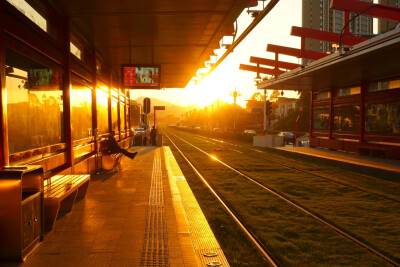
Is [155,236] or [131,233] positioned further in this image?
[131,233]

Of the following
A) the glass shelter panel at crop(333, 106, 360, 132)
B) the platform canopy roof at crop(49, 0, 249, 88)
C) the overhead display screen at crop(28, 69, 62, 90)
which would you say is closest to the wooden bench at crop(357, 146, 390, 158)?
the glass shelter panel at crop(333, 106, 360, 132)

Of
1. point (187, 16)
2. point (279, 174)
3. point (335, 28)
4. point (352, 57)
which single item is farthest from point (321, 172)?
point (335, 28)

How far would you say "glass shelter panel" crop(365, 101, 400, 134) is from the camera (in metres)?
17.0

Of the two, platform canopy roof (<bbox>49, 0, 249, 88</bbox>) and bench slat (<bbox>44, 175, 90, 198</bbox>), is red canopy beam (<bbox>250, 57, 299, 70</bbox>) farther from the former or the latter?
bench slat (<bbox>44, 175, 90, 198</bbox>)

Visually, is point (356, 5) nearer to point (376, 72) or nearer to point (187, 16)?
point (376, 72)

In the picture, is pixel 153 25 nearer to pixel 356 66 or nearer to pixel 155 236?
pixel 155 236

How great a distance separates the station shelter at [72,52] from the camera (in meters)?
5.88

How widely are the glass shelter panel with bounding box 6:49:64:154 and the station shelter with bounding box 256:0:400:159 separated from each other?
10.2 meters

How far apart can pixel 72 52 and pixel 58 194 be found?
556 cm

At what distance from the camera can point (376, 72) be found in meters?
17.6

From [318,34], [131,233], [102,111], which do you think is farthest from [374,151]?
[131,233]

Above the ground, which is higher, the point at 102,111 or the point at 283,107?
the point at 283,107

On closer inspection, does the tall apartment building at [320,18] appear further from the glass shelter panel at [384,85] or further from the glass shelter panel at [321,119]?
the glass shelter panel at [384,85]

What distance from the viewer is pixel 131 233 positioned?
5.39m
